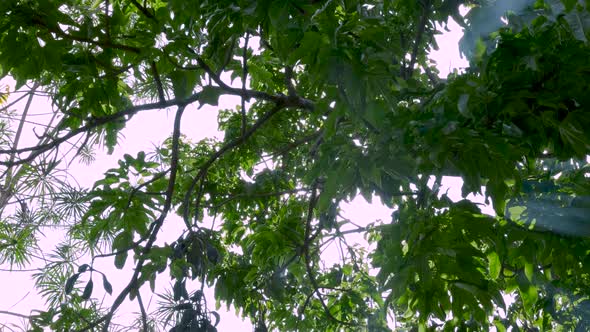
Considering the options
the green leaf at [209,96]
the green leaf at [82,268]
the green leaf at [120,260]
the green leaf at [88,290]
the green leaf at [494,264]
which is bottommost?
the green leaf at [494,264]

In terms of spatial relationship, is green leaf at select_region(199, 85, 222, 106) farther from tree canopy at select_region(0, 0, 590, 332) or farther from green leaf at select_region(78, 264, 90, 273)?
green leaf at select_region(78, 264, 90, 273)

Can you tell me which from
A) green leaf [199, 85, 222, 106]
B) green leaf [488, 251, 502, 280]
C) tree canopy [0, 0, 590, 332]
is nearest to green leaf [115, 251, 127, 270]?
tree canopy [0, 0, 590, 332]

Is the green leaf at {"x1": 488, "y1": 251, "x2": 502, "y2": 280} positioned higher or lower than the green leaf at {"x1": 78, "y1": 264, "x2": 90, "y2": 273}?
lower

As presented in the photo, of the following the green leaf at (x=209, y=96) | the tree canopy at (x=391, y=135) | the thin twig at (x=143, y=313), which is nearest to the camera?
the tree canopy at (x=391, y=135)

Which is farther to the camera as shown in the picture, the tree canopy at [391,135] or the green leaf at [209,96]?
the green leaf at [209,96]

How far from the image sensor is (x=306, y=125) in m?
2.75

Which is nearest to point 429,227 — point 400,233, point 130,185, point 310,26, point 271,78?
point 400,233

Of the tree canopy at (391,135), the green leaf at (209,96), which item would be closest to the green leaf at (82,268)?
the tree canopy at (391,135)

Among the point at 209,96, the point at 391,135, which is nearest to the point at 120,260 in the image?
the point at 209,96

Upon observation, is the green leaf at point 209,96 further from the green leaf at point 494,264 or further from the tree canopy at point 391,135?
the green leaf at point 494,264

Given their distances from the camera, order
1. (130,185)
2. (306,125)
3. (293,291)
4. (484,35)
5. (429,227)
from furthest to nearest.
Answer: (306,125), (293,291), (130,185), (484,35), (429,227)

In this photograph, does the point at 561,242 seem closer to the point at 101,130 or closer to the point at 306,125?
the point at 101,130

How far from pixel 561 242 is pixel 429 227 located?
26 cm

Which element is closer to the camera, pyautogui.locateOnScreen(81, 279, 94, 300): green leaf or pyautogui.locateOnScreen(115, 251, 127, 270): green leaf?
pyautogui.locateOnScreen(81, 279, 94, 300): green leaf
